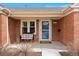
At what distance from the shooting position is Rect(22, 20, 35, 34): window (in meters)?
24.9

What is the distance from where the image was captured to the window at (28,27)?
24906 mm

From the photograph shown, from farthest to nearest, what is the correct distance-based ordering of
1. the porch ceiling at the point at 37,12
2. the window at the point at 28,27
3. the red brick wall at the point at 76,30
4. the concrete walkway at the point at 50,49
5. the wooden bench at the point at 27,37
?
the window at the point at 28,27 → the wooden bench at the point at 27,37 → the porch ceiling at the point at 37,12 → the red brick wall at the point at 76,30 → the concrete walkway at the point at 50,49

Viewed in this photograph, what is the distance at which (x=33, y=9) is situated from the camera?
21.1 metres

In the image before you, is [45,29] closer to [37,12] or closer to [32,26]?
[32,26]

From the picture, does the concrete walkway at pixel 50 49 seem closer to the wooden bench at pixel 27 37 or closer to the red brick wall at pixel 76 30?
the red brick wall at pixel 76 30

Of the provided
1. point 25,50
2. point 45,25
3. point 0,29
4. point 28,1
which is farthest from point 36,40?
point 28,1

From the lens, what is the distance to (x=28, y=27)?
24.9m

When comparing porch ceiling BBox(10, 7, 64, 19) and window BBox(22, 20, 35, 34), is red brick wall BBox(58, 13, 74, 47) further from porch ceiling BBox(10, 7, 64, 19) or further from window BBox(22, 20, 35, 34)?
window BBox(22, 20, 35, 34)

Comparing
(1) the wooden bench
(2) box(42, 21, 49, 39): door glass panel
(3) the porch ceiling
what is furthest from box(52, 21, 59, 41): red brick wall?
(3) the porch ceiling

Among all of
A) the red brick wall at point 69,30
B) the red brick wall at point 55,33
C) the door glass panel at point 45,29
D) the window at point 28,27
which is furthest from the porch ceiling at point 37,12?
the red brick wall at point 55,33

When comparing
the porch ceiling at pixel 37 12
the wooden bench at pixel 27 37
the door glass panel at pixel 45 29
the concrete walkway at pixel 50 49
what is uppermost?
the porch ceiling at pixel 37 12

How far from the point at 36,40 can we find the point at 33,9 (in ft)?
18.3

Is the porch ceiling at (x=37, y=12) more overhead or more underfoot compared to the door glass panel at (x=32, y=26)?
more overhead

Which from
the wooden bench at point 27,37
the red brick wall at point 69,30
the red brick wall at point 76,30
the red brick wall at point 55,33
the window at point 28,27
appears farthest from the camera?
the red brick wall at point 55,33
